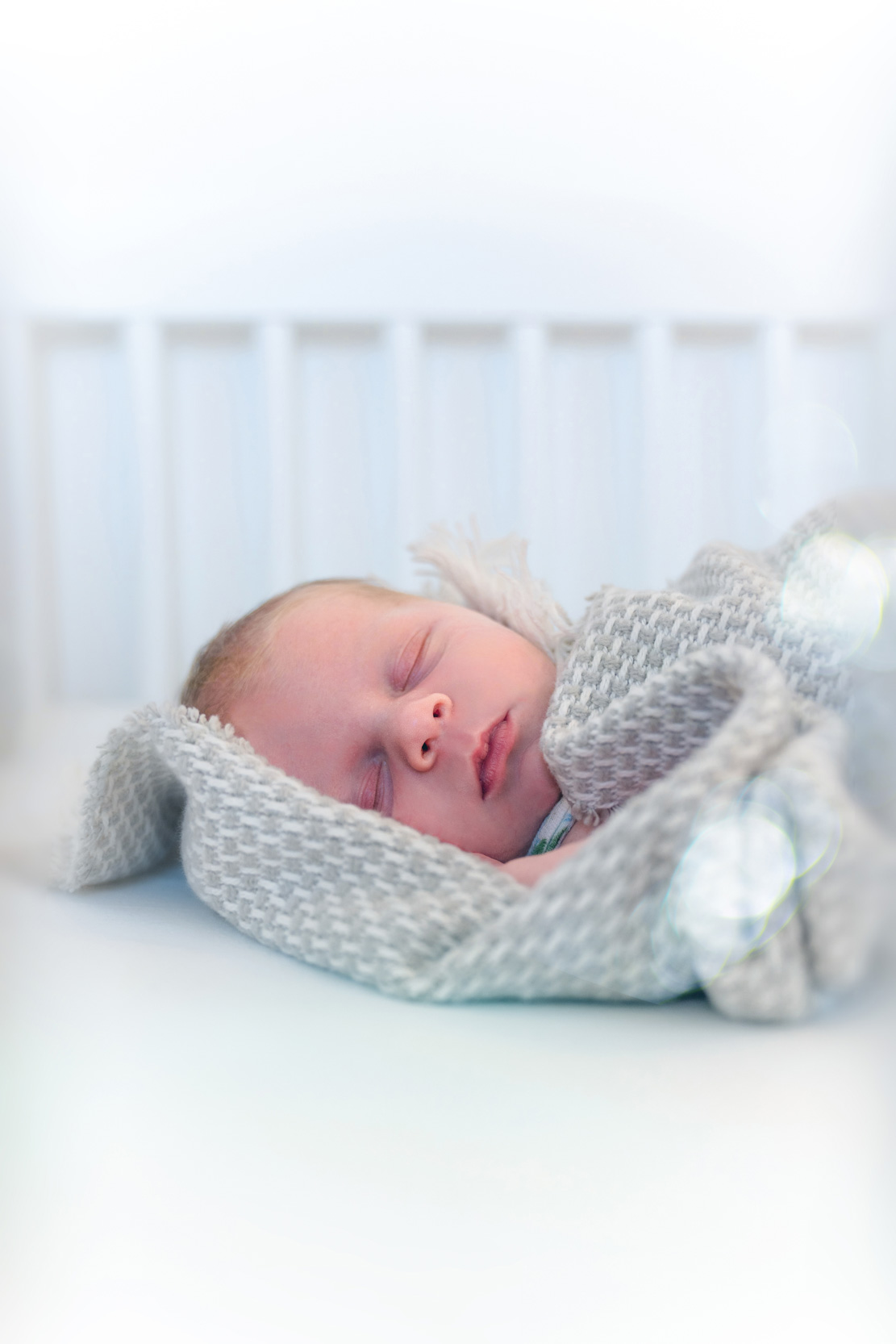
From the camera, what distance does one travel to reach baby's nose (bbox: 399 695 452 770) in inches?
25.1

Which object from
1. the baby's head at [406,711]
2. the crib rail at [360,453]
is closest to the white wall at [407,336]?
the crib rail at [360,453]

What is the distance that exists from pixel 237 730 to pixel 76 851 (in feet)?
0.45

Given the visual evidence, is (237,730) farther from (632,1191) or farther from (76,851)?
(632,1191)

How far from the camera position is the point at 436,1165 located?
0.36 m

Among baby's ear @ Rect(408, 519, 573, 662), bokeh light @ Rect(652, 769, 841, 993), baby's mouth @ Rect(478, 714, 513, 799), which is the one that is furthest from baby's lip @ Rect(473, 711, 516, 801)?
bokeh light @ Rect(652, 769, 841, 993)

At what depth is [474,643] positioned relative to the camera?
72cm

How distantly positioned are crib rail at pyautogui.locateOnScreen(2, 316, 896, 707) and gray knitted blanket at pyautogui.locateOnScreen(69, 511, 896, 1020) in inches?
27.3

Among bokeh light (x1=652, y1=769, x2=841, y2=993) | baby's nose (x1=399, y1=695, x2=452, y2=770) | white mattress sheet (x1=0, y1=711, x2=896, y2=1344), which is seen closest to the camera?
Answer: white mattress sheet (x1=0, y1=711, x2=896, y2=1344)

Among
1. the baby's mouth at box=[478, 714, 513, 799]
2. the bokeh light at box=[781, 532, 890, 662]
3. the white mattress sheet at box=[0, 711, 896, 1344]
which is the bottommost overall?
the white mattress sheet at box=[0, 711, 896, 1344]

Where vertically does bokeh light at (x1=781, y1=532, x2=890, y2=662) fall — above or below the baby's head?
above

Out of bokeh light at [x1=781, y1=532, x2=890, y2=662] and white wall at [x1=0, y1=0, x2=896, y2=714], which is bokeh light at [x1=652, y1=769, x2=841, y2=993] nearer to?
bokeh light at [x1=781, y1=532, x2=890, y2=662]

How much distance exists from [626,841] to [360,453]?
107 centimetres

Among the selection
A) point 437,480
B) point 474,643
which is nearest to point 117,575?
point 437,480

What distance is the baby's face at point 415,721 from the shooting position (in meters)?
0.66
